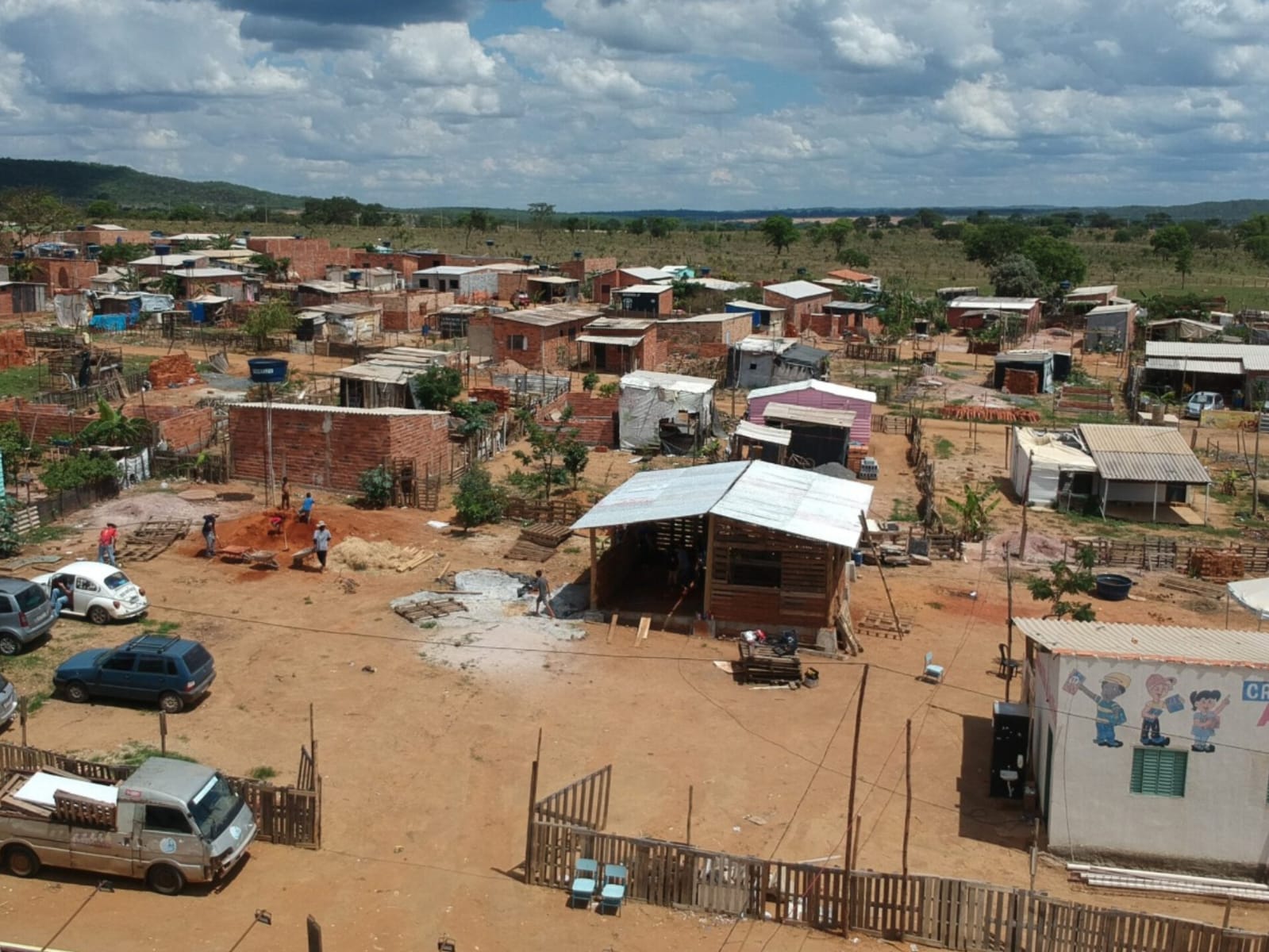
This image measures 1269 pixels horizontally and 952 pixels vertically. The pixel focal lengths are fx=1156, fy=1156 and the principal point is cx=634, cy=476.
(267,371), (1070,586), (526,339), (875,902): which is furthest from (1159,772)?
(526,339)

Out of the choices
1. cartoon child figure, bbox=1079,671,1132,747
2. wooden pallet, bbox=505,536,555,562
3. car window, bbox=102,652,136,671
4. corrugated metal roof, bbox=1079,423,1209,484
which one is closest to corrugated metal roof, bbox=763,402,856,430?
corrugated metal roof, bbox=1079,423,1209,484

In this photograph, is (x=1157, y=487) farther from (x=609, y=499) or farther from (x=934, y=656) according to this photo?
(x=609, y=499)

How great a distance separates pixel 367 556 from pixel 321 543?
1029 mm

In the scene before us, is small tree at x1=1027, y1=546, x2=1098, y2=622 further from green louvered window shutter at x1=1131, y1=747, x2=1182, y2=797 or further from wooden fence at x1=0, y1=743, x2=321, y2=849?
wooden fence at x1=0, y1=743, x2=321, y2=849

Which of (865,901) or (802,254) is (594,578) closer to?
(865,901)

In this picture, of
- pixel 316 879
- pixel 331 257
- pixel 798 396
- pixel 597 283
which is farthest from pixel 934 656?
pixel 331 257

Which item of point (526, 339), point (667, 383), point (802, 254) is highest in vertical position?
point (802, 254)

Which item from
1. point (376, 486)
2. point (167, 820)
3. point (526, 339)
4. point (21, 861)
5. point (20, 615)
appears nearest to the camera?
point (167, 820)

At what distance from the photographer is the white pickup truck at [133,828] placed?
12727mm

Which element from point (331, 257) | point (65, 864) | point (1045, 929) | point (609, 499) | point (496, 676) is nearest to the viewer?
point (1045, 929)

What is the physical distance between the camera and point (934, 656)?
837 inches

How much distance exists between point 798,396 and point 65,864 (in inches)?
1102

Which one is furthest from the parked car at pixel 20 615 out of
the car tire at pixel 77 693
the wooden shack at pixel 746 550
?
the wooden shack at pixel 746 550

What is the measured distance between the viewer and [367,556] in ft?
82.2
